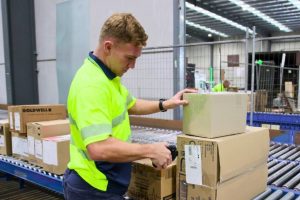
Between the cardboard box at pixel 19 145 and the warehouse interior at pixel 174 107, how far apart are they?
0.05 feet

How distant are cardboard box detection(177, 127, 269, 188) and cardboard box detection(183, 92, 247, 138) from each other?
0.15 feet

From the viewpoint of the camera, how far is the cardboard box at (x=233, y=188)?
152cm

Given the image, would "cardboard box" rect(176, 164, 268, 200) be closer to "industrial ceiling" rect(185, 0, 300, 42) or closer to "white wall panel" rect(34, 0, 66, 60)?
"white wall panel" rect(34, 0, 66, 60)

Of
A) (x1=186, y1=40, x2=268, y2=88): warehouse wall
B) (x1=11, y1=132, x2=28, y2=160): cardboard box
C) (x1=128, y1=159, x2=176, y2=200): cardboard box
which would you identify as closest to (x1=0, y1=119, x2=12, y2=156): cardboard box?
(x1=11, y1=132, x2=28, y2=160): cardboard box

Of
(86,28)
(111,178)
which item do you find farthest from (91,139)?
(86,28)

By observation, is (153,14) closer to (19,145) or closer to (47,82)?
(19,145)

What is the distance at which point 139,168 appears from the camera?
1.80m

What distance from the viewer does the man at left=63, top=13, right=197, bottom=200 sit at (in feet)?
3.89

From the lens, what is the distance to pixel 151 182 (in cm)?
174

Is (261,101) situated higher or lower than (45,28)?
lower

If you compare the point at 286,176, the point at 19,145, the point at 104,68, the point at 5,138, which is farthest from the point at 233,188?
the point at 5,138

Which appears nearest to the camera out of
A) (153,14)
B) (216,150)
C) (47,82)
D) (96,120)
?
(96,120)

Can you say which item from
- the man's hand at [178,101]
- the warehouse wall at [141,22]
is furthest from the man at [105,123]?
the warehouse wall at [141,22]

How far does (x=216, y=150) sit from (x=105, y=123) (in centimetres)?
61
